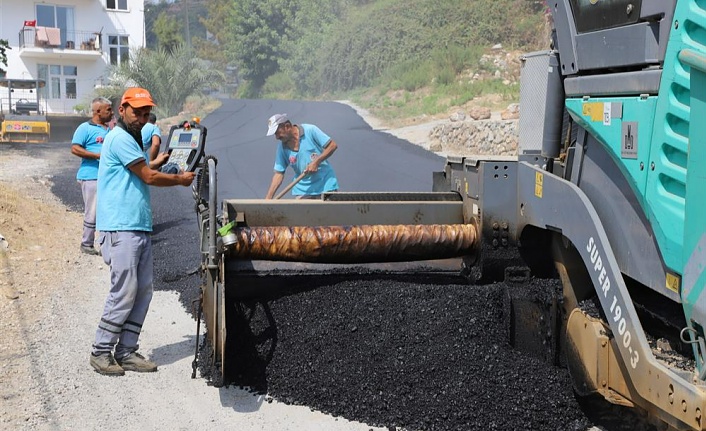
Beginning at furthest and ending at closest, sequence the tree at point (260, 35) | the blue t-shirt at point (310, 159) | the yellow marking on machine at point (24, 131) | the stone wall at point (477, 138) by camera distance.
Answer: the tree at point (260, 35) → the yellow marking on machine at point (24, 131) → the stone wall at point (477, 138) → the blue t-shirt at point (310, 159)

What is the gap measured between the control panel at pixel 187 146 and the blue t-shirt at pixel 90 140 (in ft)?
12.2

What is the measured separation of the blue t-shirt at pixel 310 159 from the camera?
7.19 meters

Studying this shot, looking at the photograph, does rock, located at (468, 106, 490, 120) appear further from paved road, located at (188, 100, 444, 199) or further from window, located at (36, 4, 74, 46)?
window, located at (36, 4, 74, 46)

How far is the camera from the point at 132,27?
147 feet

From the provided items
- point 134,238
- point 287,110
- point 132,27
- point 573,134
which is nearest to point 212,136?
point 287,110

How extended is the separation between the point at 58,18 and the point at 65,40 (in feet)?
4.71

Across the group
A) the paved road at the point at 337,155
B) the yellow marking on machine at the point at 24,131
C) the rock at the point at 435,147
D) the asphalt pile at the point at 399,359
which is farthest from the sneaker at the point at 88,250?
the yellow marking on machine at the point at 24,131

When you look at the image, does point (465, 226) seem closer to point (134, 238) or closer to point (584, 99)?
point (584, 99)

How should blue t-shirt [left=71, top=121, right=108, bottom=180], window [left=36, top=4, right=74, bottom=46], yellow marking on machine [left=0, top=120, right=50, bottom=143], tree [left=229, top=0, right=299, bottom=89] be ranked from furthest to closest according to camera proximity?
tree [left=229, top=0, right=299, bottom=89], window [left=36, top=4, right=74, bottom=46], yellow marking on machine [left=0, top=120, right=50, bottom=143], blue t-shirt [left=71, top=121, right=108, bottom=180]

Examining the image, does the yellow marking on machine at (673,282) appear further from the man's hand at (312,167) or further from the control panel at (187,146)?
the man's hand at (312,167)

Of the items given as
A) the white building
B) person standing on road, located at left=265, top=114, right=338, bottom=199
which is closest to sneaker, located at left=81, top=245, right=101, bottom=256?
person standing on road, located at left=265, top=114, right=338, bottom=199

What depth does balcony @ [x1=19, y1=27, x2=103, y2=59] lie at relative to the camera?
40938 millimetres

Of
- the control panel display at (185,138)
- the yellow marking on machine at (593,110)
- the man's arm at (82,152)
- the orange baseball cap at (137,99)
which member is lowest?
the man's arm at (82,152)

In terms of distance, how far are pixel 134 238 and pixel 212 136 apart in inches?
748
